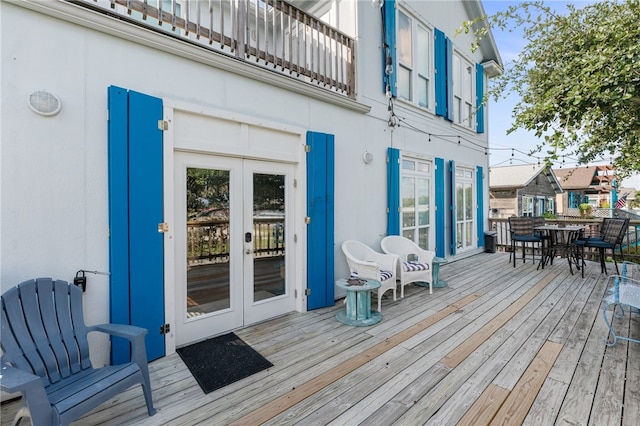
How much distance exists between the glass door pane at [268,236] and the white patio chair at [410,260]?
188 cm

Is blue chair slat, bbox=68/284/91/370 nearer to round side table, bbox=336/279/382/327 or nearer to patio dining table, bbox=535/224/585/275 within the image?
round side table, bbox=336/279/382/327

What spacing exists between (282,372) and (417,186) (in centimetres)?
459

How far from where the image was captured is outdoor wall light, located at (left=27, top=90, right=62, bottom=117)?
2.16 metres

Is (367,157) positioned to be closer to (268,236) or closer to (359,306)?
(268,236)

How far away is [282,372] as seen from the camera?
2463 mm

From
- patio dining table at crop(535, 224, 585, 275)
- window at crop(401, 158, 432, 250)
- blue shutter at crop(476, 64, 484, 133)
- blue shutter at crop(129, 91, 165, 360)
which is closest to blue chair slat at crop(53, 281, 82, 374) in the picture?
blue shutter at crop(129, 91, 165, 360)

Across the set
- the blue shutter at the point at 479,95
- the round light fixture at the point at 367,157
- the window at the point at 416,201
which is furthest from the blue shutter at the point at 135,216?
the blue shutter at the point at 479,95

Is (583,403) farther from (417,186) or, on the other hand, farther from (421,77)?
(421,77)

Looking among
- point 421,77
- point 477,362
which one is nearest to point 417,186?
point 421,77

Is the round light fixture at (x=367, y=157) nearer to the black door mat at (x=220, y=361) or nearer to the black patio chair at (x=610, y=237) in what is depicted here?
the black door mat at (x=220, y=361)

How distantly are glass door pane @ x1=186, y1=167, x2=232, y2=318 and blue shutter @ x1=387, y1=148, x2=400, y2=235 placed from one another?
2.95 metres

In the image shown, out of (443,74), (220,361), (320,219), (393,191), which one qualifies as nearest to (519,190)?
(443,74)

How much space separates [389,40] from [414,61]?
3.18 ft

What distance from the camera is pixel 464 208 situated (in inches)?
290
